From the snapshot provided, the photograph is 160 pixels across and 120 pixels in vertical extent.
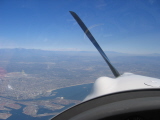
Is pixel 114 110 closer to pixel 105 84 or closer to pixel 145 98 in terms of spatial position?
pixel 145 98

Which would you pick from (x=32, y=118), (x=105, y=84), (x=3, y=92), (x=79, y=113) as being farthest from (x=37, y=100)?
(x=79, y=113)

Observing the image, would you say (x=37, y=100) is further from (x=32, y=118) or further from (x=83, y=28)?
(x=83, y=28)

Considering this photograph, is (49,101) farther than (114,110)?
Yes

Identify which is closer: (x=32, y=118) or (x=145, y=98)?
(x=145, y=98)

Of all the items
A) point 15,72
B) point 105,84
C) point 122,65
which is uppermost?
point 15,72

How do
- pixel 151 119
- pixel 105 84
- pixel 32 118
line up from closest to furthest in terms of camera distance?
pixel 151 119 → pixel 32 118 → pixel 105 84

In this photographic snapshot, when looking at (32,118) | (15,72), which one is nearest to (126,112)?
(32,118)

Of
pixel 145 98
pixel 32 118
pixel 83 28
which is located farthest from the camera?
pixel 83 28

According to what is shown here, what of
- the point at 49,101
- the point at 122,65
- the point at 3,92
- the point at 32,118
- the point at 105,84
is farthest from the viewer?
the point at 122,65

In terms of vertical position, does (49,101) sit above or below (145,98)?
above
